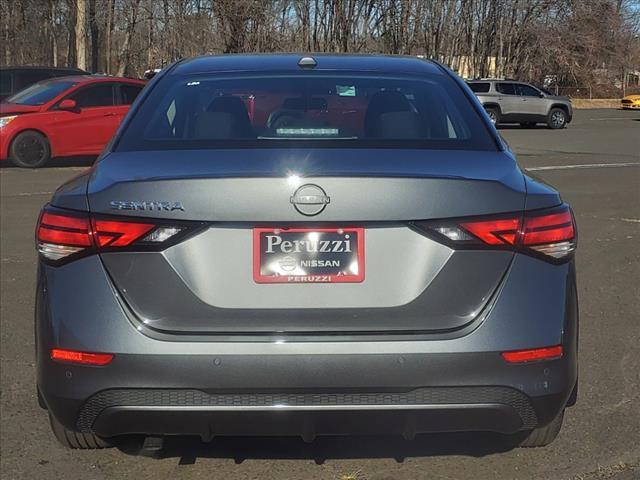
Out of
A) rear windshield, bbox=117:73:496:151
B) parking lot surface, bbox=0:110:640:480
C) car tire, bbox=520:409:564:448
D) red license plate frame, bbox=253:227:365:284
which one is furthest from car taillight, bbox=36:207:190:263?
car tire, bbox=520:409:564:448

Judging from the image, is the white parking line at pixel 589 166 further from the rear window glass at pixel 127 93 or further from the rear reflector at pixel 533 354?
the rear reflector at pixel 533 354

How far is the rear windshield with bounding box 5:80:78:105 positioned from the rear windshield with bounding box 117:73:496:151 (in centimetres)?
1147

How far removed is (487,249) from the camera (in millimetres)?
Result: 2643

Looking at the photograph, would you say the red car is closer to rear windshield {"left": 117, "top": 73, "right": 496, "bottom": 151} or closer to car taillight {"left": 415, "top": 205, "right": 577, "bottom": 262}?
rear windshield {"left": 117, "top": 73, "right": 496, "bottom": 151}

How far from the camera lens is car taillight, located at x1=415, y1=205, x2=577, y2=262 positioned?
2613 mm

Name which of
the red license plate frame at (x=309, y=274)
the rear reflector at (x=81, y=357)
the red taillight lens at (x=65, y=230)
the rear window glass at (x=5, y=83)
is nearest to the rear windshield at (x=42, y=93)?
the rear window glass at (x=5, y=83)

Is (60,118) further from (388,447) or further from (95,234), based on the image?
(95,234)

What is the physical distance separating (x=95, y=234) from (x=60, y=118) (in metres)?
12.2

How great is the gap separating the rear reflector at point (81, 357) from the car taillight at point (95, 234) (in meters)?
0.30

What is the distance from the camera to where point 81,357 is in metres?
2.66

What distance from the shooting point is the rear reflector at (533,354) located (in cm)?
264

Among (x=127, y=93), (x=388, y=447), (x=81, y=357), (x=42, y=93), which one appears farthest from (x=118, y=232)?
(x=127, y=93)

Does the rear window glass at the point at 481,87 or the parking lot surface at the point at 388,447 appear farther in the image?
the rear window glass at the point at 481,87

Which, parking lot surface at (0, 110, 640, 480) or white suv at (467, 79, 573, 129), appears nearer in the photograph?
parking lot surface at (0, 110, 640, 480)
